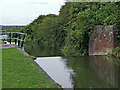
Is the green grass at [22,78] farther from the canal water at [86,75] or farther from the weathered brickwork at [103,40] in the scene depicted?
the weathered brickwork at [103,40]

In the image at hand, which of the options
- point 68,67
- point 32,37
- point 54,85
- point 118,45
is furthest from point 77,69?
point 32,37

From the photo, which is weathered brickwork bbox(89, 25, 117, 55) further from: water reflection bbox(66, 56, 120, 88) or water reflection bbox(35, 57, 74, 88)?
water reflection bbox(35, 57, 74, 88)

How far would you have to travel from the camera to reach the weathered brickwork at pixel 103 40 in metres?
10.4

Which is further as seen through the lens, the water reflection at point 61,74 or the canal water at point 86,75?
the water reflection at point 61,74

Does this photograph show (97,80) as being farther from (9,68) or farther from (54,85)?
(9,68)

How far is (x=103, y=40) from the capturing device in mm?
10828

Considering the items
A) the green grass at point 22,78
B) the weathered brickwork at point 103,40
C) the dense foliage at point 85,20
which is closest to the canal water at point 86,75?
the green grass at point 22,78

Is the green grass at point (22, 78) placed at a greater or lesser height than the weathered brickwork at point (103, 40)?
lesser

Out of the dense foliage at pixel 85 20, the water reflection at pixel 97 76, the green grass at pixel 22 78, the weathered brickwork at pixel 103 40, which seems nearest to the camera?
the green grass at pixel 22 78

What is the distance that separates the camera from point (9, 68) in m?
7.23

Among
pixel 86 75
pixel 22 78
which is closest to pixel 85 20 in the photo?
pixel 86 75

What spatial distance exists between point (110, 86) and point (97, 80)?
0.55m

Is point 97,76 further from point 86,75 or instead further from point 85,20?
point 85,20

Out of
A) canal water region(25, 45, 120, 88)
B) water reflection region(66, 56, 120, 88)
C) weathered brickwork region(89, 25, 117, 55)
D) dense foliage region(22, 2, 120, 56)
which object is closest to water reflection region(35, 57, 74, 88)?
canal water region(25, 45, 120, 88)
